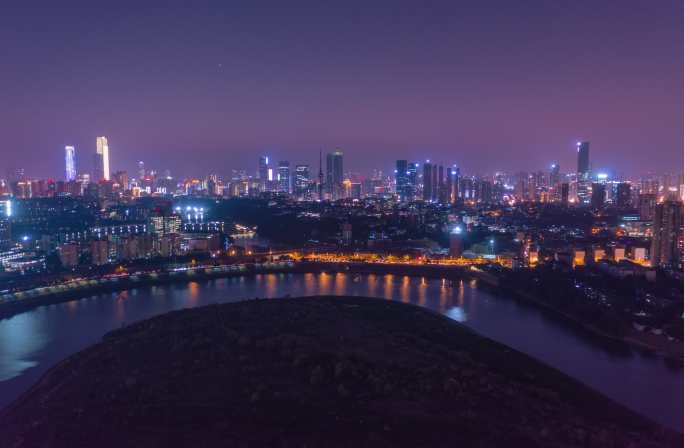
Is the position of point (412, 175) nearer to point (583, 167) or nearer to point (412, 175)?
point (412, 175)

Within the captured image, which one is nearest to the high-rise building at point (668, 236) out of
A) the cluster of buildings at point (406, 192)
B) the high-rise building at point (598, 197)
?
the cluster of buildings at point (406, 192)

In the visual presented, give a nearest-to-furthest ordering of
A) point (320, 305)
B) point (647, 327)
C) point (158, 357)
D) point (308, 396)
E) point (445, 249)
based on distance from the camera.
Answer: point (308, 396), point (158, 357), point (647, 327), point (320, 305), point (445, 249)

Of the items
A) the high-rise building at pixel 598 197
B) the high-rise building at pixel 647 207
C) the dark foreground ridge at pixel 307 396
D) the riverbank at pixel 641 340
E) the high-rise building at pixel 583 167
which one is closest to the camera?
the dark foreground ridge at pixel 307 396

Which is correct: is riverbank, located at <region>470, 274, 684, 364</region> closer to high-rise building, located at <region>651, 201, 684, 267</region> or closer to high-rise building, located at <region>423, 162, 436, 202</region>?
high-rise building, located at <region>651, 201, 684, 267</region>

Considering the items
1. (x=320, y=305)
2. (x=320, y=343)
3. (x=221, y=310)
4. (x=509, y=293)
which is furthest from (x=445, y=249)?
(x=320, y=343)

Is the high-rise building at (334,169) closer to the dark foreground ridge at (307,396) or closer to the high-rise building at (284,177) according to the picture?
the high-rise building at (284,177)

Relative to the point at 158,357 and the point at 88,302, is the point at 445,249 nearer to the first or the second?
the point at 88,302
